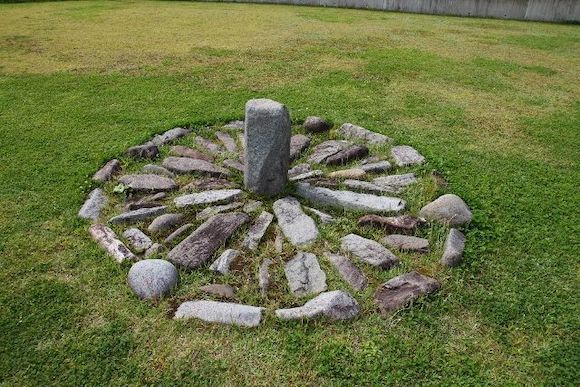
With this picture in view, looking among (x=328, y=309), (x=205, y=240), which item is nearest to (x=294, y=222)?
(x=205, y=240)

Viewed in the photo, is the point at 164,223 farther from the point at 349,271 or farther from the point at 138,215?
the point at 349,271

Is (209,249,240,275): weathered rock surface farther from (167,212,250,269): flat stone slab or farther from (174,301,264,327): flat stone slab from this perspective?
(174,301,264,327): flat stone slab

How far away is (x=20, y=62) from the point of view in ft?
31.5

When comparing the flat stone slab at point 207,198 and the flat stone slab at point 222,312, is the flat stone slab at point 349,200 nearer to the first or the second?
the flat stone slab at point 207,198

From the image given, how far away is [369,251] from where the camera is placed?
3992 mm

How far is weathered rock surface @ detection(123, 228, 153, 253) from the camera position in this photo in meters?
4.07

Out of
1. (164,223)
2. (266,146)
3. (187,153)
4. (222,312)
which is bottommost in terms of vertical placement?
(222,312)

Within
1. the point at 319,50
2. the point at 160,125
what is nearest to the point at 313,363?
the point at 160,125

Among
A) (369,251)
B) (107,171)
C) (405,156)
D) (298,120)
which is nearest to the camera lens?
(369,251)

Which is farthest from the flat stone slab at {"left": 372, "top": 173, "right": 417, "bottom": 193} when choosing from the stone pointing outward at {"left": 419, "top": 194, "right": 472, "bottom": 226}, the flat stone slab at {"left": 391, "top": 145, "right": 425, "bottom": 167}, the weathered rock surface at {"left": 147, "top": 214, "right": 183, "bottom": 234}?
the weathered rock surface at {"left": 147, "top": 214, "right": 183, "bottom": 234}

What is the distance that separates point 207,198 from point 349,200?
1.37m

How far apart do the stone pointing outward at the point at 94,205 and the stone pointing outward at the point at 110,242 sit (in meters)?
0.21

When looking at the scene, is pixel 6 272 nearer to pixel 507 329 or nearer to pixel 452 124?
pixel 507 329

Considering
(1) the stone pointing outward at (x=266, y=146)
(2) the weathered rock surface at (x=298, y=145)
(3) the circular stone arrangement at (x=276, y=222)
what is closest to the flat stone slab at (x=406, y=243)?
(3) the circular stone arrangement at (x=276, y=222)
